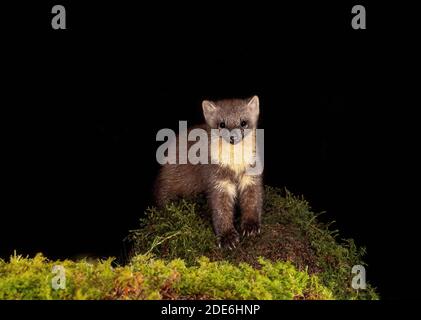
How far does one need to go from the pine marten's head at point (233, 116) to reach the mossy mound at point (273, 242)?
2.82 ft

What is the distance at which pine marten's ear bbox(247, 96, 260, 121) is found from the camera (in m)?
7.35

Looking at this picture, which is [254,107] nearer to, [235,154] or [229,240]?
[235,154]

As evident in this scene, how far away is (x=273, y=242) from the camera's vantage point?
22.6ft

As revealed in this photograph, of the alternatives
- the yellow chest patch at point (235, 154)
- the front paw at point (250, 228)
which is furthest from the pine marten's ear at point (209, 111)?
the front paw at point (250, 228)

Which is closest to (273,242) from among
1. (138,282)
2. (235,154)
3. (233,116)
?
(235,154)

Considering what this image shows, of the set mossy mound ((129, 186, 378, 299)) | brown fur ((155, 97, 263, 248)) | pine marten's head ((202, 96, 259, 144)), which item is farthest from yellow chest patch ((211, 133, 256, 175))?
mossy mound ((129, 186, 378, 299))

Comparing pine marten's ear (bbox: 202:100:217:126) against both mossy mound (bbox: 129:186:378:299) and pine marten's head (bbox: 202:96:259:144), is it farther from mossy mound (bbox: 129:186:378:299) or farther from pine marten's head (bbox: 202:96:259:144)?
mossy mound (bbox: 129:186:378:299)

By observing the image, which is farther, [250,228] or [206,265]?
[250,228]

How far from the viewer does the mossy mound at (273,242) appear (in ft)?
22.1

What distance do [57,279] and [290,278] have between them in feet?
5.39

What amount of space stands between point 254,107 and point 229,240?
1.44m

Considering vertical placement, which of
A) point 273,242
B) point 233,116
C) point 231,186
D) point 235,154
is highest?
point 233,116

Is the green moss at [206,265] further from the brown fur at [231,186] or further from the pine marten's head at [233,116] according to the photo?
the pine marten's head at [233,116]
